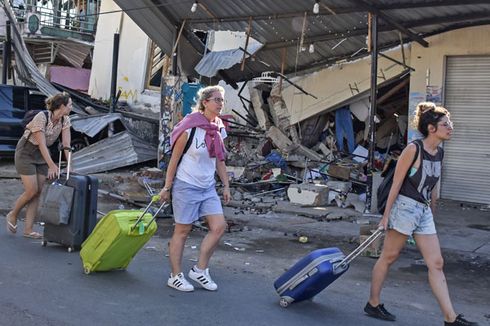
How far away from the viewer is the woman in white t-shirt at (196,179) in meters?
5.60

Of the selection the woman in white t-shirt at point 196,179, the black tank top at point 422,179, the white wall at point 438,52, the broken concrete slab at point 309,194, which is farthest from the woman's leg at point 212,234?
the white wall at point 438,52

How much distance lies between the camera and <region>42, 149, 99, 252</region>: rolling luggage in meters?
6.88

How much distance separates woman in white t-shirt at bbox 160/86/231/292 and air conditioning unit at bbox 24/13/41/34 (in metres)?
17.4

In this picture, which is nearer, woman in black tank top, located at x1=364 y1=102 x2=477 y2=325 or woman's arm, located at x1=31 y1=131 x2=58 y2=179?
woman in black tank top, located at x1=364 y1=102 x2=477 y2=325

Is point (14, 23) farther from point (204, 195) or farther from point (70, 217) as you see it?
point (204, 195)

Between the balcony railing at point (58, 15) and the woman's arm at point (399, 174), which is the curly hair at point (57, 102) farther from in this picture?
the balcony railing at point (58, 15)

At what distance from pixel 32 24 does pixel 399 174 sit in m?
18.9

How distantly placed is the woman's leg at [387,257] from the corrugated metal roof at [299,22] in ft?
19.6

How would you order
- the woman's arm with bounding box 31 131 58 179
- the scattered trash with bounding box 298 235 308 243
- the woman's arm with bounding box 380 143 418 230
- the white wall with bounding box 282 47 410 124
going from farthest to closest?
the white wall with bounding box 282 47 410 124 → the scattered trash with bounding box 298 235 308 243 → the woman's arm with bounding box 31 131 58 179 → the woman's arm with bounding box 380 143 418 230

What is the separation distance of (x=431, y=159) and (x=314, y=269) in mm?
1256

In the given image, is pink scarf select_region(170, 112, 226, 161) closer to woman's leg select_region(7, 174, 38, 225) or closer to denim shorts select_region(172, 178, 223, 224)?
denim shorts select_region(172, 178, 223, 224)

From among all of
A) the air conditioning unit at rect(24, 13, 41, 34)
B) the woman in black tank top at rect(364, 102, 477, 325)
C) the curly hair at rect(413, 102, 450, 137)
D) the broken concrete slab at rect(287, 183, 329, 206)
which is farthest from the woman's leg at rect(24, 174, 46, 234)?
the air conditioning unit at rect(24, 13, 41, 34)

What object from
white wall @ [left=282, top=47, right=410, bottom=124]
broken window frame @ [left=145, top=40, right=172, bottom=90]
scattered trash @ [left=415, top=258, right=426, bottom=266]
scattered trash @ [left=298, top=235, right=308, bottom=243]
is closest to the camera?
scattered trash @ [left=415, top=258, right=426, bottom=266]

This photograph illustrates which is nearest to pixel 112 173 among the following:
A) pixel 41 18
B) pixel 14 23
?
pixel 14 23
